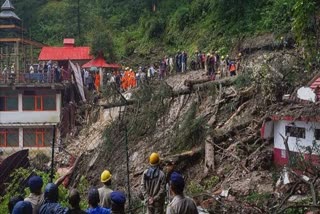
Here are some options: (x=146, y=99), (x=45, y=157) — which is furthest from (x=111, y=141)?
(x=45, y=157)

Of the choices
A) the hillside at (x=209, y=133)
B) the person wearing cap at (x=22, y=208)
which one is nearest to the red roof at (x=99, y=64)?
the hillside at (x=209, y=133)

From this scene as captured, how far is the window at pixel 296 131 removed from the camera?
1398cm

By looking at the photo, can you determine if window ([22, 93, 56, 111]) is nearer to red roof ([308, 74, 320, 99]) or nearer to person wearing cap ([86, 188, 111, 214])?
red roof ([308, 74, 320, 99])

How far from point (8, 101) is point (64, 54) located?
7.40m

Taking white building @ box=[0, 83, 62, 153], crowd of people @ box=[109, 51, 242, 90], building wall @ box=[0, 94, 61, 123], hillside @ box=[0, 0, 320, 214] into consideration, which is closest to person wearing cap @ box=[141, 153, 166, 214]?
hillside @ box=[0, 0, 320, 214]

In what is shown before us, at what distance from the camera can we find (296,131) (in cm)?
1416

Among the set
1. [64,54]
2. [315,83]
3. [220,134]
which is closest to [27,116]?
[64,54]

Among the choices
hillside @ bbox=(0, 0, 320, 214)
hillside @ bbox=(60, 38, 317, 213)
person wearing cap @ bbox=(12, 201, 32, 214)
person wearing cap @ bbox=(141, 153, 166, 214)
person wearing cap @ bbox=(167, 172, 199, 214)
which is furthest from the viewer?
hillside @ bbox=(60, 38, 317, 213)

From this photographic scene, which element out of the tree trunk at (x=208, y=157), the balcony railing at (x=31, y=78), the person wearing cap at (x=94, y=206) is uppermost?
the balcony railing at (x=31, y=78)

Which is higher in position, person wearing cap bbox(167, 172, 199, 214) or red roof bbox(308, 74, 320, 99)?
red roof bbox(308, 74, 320, 99)

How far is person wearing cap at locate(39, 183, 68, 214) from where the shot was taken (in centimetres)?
637

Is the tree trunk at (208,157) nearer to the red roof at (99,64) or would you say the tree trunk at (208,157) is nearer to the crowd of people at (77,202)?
the crowd of people at (77,202)

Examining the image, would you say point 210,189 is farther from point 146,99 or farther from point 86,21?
point 86,21

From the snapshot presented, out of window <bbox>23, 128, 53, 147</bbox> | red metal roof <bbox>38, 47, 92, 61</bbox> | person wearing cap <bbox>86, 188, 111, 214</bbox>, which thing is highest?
red metal roof <bbox>38, 47, 92, 61</bbox>
